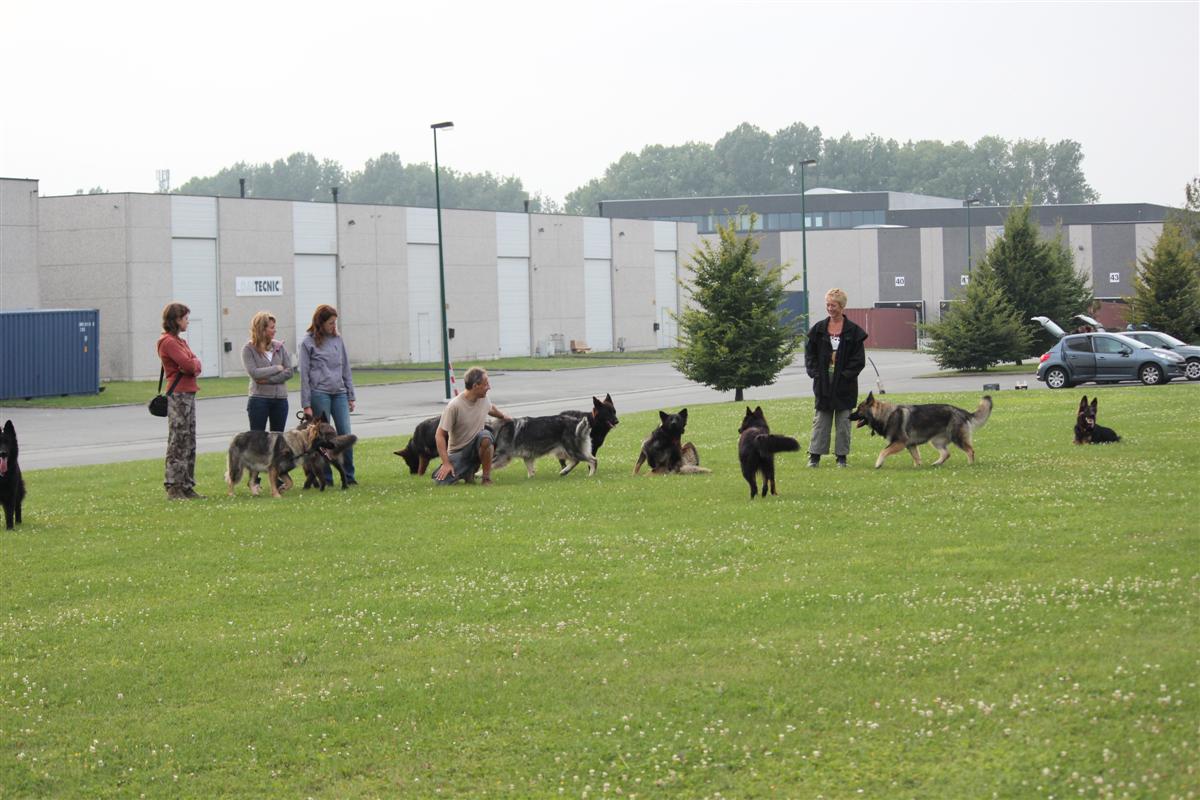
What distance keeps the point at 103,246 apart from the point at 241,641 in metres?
52.2

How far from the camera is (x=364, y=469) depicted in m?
19.5

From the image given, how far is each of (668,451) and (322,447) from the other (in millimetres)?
4171

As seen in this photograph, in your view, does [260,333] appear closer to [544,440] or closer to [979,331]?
[544,440]

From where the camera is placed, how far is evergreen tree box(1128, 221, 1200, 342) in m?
50.3

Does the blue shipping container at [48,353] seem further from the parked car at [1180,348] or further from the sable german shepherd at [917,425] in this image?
the sable german shepherd at [917,425]

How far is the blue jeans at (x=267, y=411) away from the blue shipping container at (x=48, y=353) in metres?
31.9

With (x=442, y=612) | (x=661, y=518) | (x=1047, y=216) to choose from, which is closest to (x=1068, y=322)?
(x=661, y=518)

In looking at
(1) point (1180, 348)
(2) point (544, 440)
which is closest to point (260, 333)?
(2) point (544, 440)

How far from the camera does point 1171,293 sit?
5078 cm

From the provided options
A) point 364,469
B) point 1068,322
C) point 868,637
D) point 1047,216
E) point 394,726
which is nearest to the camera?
point 394,726

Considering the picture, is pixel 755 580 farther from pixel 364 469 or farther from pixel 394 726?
pixel 364 469

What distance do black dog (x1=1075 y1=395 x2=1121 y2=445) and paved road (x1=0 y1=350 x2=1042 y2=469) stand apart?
14223 millimetres

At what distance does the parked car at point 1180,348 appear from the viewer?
3828cm

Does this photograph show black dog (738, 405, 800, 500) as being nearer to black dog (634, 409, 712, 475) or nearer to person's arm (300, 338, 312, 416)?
black dog (634, 409, 712, 475)
